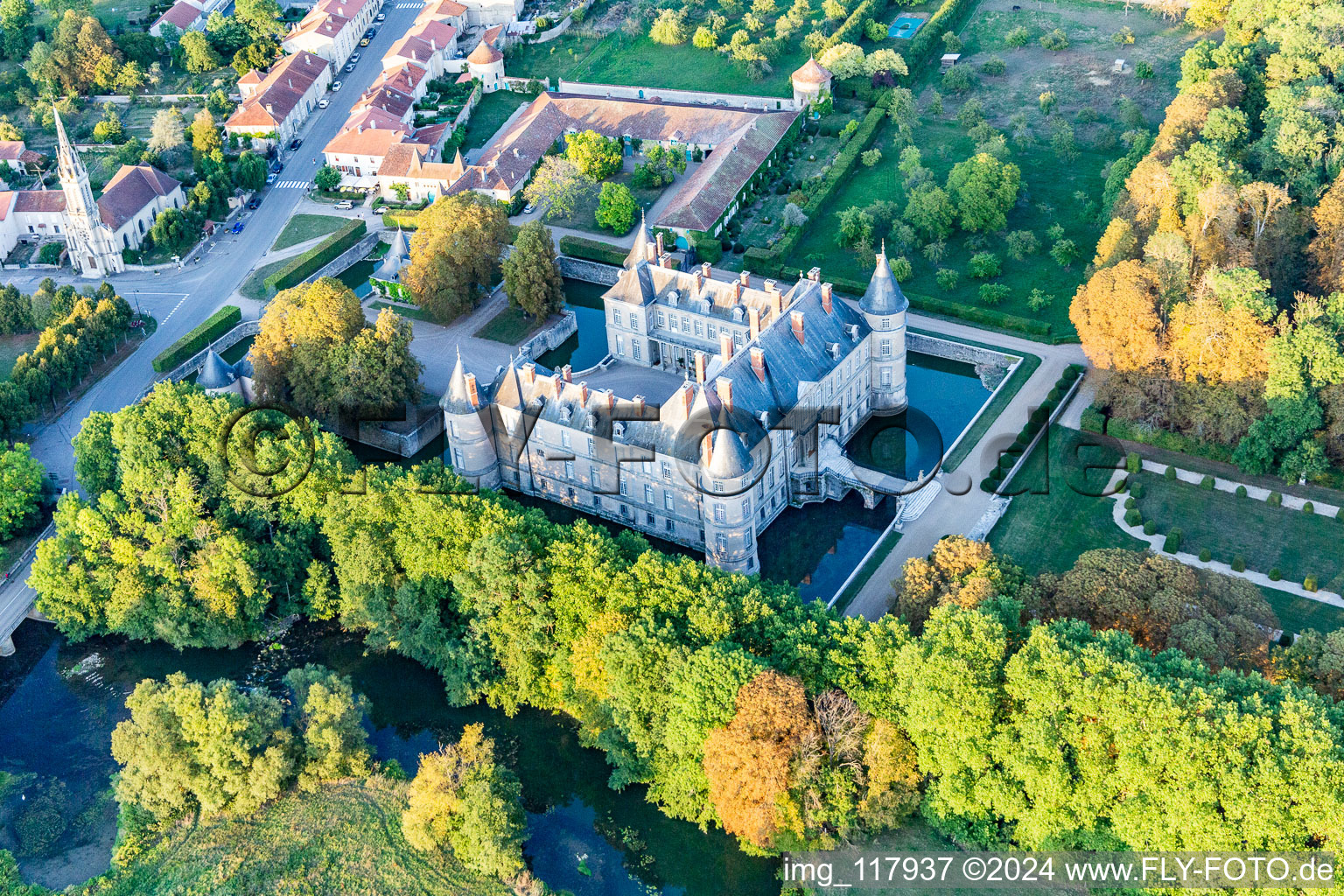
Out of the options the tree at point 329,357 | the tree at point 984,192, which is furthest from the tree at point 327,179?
the tree at point 984,192

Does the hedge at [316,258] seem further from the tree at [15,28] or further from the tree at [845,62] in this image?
the tree at [15,28]

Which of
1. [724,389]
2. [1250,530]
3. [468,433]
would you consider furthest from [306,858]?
[1250,530]

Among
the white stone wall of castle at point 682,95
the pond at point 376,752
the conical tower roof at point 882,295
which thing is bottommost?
the white stone wall of castle at point 682,95

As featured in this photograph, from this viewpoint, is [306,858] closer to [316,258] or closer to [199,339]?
[199,339]

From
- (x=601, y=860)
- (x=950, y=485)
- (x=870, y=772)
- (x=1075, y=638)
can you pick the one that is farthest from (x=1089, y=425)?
(x=601, y=860)

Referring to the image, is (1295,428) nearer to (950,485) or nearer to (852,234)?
(950,485)
